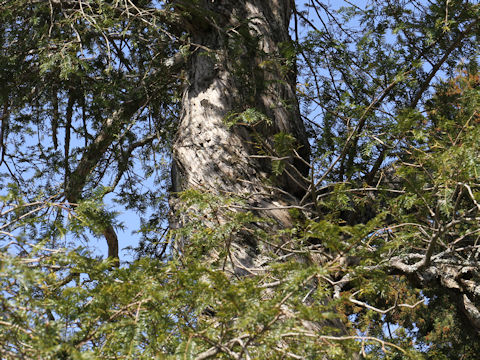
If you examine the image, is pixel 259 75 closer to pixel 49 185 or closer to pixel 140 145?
pixel 140 145

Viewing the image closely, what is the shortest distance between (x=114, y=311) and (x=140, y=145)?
13.0ft

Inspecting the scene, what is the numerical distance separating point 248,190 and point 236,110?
2.04 feet

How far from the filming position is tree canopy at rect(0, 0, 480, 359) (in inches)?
94.2

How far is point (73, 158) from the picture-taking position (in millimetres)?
6297

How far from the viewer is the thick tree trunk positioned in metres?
4.39

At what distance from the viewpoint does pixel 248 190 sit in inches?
172

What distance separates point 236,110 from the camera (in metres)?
4.53

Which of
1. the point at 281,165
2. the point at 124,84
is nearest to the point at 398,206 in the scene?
the point at 281,165

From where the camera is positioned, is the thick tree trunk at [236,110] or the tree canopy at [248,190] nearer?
the tree canopy at [248,190]

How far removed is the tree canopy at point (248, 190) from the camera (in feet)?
7.85

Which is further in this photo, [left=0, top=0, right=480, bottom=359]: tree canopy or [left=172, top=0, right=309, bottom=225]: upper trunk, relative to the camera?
[left=172, top=0, right=309, bottom=225]: upper trunk

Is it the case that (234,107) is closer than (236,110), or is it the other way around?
(236,110)

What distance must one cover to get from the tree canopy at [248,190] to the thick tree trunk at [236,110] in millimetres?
22

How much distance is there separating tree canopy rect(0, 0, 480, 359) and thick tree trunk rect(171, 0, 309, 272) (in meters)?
0.02
